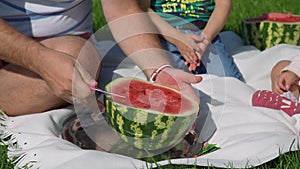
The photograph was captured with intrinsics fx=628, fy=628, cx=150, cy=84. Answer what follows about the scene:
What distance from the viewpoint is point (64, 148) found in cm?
243

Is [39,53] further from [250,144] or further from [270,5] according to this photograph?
[270,5]

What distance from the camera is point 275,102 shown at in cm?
292

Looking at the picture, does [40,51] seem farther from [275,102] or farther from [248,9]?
[248,9]

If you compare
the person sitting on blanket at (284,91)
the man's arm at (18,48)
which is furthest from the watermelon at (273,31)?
the man's arm at (18,48)

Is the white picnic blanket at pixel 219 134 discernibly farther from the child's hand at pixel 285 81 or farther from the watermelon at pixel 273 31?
the watermelon at pixel 273 31

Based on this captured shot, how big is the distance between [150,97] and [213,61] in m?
0.98

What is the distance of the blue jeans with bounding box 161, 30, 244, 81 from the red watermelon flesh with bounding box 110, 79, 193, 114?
0.68 metres

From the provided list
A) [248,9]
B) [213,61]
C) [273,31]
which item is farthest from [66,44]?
[248,9]

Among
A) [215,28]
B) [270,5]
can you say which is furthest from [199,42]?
[270,5]

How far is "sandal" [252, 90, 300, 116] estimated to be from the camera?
2.87 metres

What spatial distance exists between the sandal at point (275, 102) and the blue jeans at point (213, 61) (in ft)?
1.06

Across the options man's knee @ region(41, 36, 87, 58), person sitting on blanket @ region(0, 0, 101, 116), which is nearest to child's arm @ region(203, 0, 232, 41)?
person sitting on blanket @ region(0, 0, 101, 116)

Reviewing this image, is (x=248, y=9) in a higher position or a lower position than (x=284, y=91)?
lower

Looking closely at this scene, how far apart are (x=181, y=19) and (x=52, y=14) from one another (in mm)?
831
